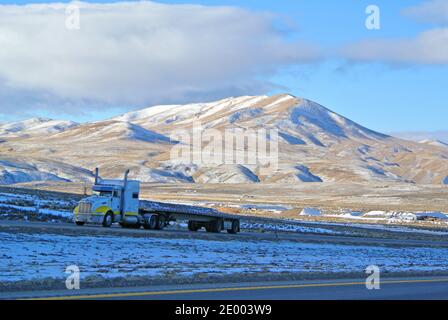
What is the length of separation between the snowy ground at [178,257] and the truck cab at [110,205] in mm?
8579

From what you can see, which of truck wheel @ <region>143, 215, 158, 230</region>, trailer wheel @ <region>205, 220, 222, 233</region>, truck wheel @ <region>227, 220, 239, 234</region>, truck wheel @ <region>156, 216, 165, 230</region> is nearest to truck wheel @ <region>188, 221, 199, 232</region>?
trailer wheel @ <region>205, 220, 222, 233</region>

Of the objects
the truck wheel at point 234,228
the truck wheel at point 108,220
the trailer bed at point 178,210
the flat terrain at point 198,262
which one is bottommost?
the flat terrain at point 198,262

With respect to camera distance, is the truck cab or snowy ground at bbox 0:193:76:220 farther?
snowy ground at bbox 0:193:76:220

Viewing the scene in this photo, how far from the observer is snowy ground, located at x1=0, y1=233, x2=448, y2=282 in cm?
2300

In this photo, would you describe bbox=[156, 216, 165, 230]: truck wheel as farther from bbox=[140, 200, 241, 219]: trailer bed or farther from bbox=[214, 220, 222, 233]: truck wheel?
bbox=[214, 220, 222, 233]: truck wheel

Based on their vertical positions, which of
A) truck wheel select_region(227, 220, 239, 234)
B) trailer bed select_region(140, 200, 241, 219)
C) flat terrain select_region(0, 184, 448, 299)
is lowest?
flat terrain select_region(0, 184, 448, 299)

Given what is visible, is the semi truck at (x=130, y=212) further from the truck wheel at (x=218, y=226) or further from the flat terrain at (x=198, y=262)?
the flat terrain at (x=198, y=262)

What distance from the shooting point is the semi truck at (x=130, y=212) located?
4359 cm

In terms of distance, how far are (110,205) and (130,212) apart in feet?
5.55

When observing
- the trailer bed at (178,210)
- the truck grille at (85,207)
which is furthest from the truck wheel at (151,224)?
the truck grille at (85,207)

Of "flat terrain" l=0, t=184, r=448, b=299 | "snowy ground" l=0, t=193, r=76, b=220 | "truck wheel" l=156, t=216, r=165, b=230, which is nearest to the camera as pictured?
"flat terrain" l=0, t=184, r=448, b=299
